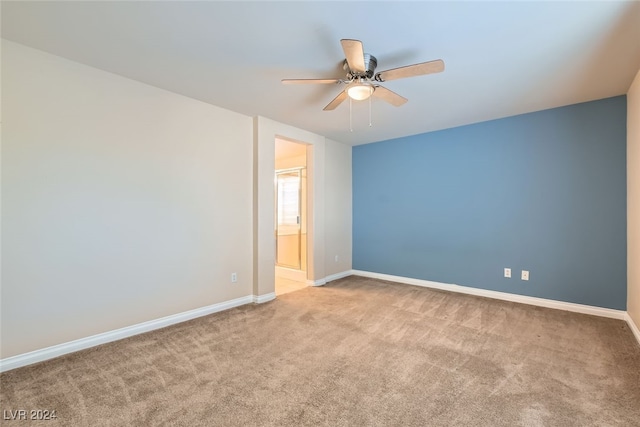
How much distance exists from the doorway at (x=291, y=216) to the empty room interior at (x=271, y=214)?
29.0 inches

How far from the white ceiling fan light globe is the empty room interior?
2cm

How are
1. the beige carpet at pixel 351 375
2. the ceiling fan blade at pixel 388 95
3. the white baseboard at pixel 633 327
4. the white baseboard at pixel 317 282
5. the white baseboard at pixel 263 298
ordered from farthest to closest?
1. the white baseboard at pixel 317 282
2. the white baseboard at pixel 263 298
3. the white baseboard at pixel 633 327
4. the ceiling fan blade at pixel 388 95
5. the beige carpet at pixel 351 375

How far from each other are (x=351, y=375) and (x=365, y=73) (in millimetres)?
2264

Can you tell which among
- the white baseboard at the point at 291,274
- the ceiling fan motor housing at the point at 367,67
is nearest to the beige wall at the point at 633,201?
the ceiling fan motor housing at the point at 367,67

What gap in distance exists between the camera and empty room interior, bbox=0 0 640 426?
1.82m

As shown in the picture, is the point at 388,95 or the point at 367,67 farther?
the point at 388,95

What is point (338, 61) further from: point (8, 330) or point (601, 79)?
point (8, 330)

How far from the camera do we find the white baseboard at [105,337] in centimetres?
215

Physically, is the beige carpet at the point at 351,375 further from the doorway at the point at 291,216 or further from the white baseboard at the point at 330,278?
the doorway at the point at 291,216

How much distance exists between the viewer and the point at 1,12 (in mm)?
1813

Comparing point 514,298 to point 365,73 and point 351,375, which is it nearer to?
point 351,375

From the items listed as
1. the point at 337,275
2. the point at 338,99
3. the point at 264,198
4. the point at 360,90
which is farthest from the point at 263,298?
the point at 360,90

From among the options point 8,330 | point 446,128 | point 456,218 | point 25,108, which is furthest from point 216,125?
point 456,218

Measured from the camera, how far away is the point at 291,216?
5355 millimetres
